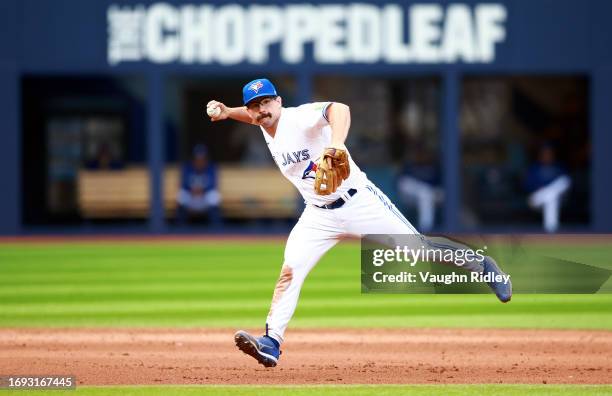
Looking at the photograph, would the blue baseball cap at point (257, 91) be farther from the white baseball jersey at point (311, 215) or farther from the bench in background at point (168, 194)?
the bench in background at point (168, 194)

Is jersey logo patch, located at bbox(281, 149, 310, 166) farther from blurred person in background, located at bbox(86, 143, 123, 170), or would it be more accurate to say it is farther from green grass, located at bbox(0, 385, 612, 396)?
blurred person in background, located at bbox(86, 143, 123, 170)

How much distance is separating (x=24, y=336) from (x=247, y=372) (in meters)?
2.86

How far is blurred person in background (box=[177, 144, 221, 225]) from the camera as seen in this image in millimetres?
21891

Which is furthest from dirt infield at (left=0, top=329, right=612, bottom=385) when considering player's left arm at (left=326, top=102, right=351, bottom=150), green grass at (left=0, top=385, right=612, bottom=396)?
player's left arm at (left=326, top=102, right=351, bottom=150)

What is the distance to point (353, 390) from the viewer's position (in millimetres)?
7090

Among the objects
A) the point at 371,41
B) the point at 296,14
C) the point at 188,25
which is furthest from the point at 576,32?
the point at 188,25

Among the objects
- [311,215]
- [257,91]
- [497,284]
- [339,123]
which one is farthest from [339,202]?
[497,284]

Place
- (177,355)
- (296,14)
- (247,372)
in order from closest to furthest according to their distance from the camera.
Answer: (247,372) → (177,355) → (296,14)

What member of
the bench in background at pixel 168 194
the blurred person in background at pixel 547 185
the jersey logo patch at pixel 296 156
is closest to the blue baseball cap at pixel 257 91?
the jersey logo patch at pixel 296 156

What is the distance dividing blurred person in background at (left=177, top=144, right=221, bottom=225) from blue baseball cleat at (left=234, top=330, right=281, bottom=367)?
14.2 metres

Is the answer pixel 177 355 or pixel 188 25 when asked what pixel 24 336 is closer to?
pixel 177 355

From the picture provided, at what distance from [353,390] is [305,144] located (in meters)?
1.59

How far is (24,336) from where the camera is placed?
10008mm

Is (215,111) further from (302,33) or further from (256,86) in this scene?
(302,33)
